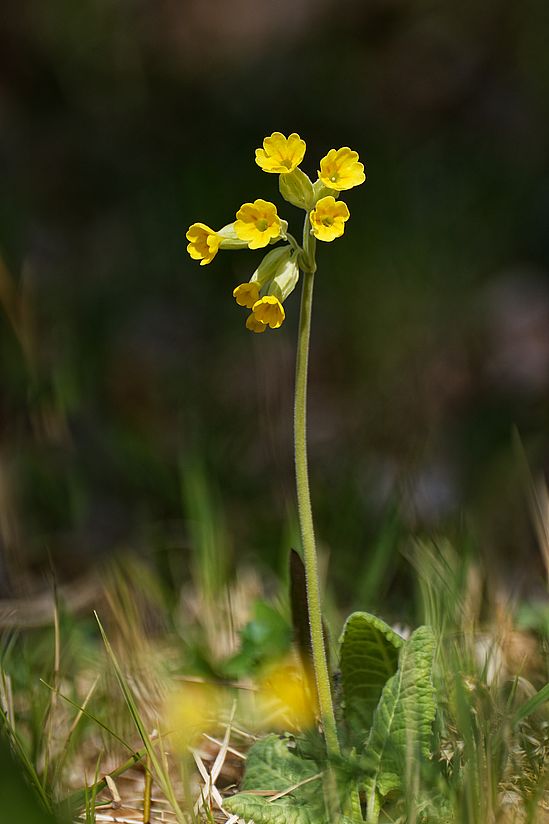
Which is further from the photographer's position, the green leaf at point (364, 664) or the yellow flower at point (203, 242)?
the green leaf at point (364, 664)

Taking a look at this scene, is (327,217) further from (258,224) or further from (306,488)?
(306,488)

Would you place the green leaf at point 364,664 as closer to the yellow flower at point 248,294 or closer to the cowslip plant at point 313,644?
the cowslip plant at point 313,644

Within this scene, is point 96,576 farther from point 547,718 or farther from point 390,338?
point 390,338

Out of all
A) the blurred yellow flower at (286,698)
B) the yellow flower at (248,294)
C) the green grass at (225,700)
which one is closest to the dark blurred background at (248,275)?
the green grass at (225,700)

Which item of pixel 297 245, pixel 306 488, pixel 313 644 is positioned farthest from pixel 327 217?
pixel 313 644

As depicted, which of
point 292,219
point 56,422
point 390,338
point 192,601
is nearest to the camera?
point 192,601

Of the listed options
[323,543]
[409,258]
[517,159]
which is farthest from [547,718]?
[517,159]
